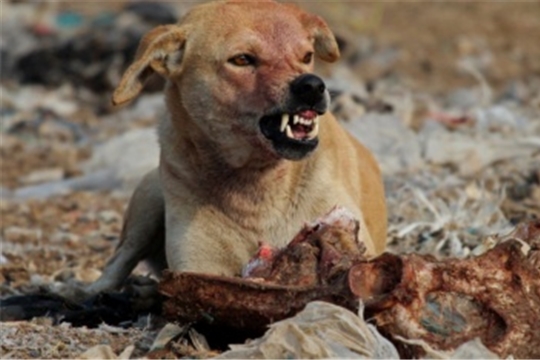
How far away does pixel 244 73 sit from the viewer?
17.1 feet

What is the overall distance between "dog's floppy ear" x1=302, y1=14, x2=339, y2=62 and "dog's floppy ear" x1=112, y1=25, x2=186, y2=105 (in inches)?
20.0

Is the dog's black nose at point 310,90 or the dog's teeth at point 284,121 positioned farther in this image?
the dog's teeth at point 284,121

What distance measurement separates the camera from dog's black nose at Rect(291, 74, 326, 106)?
4908 mm

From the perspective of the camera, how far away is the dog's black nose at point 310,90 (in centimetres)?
491

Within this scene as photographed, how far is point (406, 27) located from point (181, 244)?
11.1 meters

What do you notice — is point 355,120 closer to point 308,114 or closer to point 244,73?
point 244,73

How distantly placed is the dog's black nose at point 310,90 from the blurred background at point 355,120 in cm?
77

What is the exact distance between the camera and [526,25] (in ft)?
51.4

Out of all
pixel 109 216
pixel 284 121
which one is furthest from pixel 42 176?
pixel 284 121

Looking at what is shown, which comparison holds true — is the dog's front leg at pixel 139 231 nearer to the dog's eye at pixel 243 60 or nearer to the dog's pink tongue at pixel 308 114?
the dog's eye at pixel 243 60

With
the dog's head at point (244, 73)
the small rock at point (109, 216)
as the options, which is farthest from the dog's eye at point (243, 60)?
the small rock at point (109, 216)

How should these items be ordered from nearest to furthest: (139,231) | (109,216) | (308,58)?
(308,58) → (139,231) → (109,216)

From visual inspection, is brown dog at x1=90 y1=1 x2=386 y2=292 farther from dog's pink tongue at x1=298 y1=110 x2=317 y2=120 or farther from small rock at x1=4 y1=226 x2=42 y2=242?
small rock at x1=4 y1=226 x2=42 y2=242

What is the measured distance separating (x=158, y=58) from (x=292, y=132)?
0.71 metres
